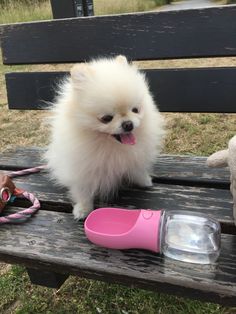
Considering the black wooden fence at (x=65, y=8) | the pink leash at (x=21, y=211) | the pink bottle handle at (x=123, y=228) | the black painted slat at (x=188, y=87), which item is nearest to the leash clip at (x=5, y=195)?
the pink leash at (x=21, y=211)

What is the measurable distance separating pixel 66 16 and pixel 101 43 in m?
0.41

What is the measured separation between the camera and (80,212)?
5.71 ft

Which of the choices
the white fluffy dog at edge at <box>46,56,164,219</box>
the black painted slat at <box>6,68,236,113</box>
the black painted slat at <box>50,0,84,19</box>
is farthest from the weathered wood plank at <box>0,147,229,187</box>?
the black painted slat at <box>50,0,84,19</box>

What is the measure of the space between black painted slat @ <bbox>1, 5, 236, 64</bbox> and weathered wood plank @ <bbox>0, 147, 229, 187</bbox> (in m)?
0.54

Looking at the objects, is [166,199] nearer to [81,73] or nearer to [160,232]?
[160,232]

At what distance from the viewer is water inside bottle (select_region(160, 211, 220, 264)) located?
1396 millimetres

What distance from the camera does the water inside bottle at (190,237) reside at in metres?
1.40

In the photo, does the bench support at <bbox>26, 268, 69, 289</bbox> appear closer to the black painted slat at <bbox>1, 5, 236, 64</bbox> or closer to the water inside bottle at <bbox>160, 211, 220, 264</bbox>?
the water inside bottle at <bbox>160, 211, 220, 264</bbox>

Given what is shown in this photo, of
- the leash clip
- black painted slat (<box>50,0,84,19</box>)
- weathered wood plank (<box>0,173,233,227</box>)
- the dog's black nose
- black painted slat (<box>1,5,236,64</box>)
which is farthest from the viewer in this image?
black painted slat (<box>50,0,84,19</box>)

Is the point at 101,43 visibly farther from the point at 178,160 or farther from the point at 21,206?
the point at 21,206

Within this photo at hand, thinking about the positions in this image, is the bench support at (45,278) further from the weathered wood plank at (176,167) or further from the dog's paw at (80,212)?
the weathered wood plank at (176,167)

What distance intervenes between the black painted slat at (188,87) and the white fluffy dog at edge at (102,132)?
47 centimetres

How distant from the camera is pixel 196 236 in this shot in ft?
5.02

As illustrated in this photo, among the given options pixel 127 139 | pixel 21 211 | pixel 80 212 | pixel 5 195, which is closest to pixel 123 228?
pixel 80 212
